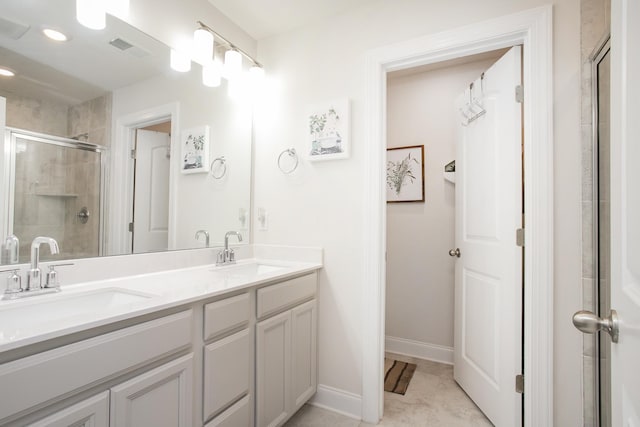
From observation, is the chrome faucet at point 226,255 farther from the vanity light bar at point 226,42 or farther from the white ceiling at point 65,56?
the vanity light bar at point 226,42

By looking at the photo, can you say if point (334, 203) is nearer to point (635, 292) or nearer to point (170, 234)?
point (170, 234)

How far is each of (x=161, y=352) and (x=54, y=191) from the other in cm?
84

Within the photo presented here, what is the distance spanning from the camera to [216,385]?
126cm

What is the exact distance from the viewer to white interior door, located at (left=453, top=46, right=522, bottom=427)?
167 cm

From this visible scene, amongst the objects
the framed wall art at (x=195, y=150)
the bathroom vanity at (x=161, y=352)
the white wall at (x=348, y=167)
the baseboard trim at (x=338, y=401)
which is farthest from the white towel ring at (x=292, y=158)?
the baseboard trim at (x=338, y=401)

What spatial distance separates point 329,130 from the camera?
2.02 meters

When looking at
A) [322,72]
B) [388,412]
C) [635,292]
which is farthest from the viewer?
[322,72]

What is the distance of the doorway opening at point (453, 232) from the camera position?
172 centimetres

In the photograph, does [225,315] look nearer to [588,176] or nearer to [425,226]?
[588,176]

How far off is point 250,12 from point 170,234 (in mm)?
1511

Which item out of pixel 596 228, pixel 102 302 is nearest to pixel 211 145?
pixel 102 302

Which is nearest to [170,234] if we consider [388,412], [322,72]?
[322,72]

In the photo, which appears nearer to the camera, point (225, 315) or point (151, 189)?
point (225, 315)

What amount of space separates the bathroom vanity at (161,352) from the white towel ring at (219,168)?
615mm
